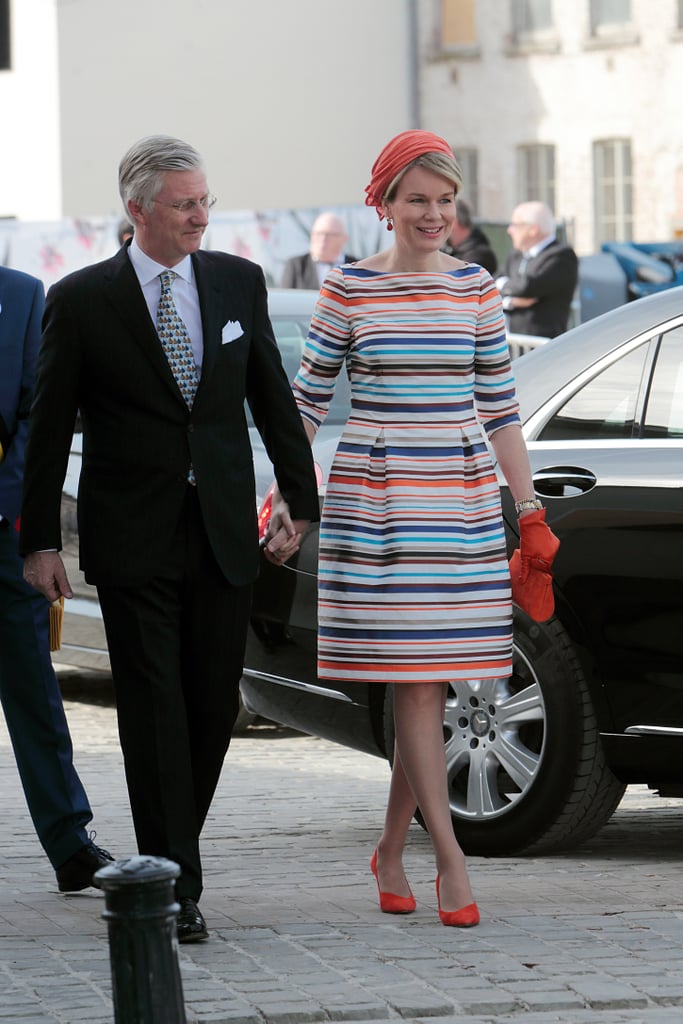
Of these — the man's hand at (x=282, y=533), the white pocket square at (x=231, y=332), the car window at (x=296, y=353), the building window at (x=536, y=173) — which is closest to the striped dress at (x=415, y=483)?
the man's hand at (x=282, y=533)

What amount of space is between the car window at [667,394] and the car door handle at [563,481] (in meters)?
0.20

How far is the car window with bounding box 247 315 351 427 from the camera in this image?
926 centimetres

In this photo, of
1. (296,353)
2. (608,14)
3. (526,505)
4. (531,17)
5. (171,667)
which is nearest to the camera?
(171,667)

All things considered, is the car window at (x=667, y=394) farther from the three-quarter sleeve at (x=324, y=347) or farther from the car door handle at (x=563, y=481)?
the three-quarter sleeve at (x=324, y=347)

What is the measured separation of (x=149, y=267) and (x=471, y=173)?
3949 centimetres

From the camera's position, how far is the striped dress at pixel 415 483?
535 centimetres

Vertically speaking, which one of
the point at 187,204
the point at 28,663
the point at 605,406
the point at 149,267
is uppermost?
the point at 187,204

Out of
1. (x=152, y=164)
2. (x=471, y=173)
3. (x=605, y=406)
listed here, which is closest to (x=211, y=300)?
(x=152, y=164)

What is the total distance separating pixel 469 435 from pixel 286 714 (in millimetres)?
1645

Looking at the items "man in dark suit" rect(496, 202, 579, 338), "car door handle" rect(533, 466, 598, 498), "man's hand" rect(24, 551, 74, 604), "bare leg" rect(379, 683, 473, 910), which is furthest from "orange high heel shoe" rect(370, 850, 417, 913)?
"man in dark suit" rect(496, 202, 579, 338)

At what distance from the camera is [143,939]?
369 centimetres

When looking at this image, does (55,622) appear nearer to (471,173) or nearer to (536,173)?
(536,173)

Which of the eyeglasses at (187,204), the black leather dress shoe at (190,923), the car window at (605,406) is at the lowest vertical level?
the black leather dress shoe at (190,923)

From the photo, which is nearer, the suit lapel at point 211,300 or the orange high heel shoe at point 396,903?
the suit lapel at point 211,300
